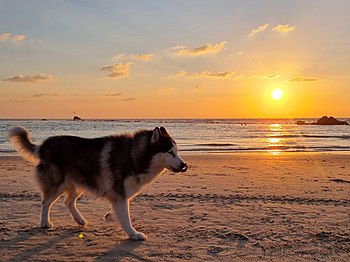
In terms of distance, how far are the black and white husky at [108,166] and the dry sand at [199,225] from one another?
315 millimetres

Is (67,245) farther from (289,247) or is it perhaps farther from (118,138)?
(289,247)

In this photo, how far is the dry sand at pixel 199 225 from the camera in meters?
4.88

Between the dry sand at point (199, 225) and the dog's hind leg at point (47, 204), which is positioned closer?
the dry sand at point (199, 225)

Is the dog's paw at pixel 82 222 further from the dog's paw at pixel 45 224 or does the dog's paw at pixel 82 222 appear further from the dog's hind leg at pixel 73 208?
the dog's paw at pixel 45 224

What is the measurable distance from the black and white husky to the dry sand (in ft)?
1.03

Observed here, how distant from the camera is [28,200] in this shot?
7.80 metres

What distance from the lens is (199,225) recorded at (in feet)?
20.0

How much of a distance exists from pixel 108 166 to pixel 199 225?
1654mm

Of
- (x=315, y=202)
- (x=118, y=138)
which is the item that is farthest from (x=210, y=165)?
(x=118, y=138)

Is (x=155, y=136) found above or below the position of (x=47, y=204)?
above

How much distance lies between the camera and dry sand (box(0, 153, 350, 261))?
4.88 meters

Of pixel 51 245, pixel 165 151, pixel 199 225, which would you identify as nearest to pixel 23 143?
pixel 51 245

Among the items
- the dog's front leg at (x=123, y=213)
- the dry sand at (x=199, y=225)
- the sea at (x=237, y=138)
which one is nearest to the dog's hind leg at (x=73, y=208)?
the dry sand at (x=199, y=225)

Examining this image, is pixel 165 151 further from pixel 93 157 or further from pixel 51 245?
pixel 51 245
